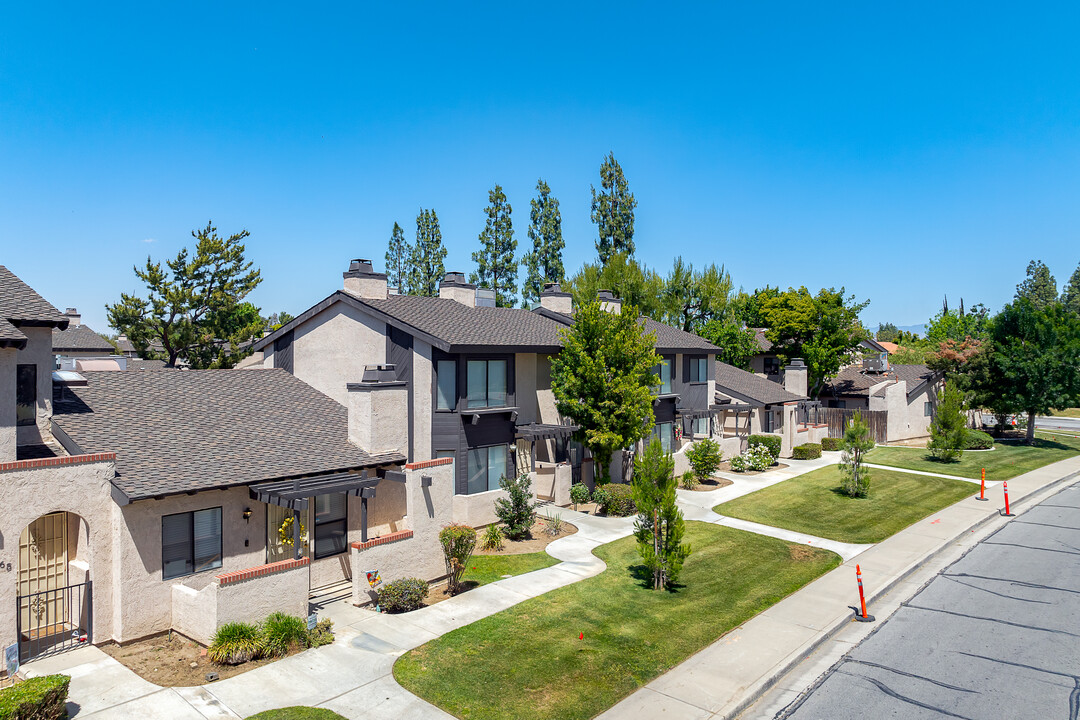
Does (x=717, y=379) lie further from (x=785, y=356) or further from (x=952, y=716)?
(x=952, y=716)

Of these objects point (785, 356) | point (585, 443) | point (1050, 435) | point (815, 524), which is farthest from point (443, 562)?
point (1050, 435)

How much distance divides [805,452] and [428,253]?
4708cm

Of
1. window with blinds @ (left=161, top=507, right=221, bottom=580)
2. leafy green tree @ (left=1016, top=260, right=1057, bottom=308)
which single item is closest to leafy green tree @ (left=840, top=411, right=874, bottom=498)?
window with blinds @ (left=161, top=507, right=221, bottom=580)

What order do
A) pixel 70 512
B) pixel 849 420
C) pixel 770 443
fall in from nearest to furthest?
pixel 70 512, pixel 770 443, pixel 849 420

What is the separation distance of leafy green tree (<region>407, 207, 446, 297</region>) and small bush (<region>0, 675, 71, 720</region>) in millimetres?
61709

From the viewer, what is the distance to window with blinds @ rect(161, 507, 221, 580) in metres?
13.5

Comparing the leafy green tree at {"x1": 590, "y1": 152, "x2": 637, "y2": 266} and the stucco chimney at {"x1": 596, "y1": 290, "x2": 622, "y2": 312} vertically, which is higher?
the leafy green tree at {"x1": 590, "y1": 152, "x2": 637, "y2": 266}

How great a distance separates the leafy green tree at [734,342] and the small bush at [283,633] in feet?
129

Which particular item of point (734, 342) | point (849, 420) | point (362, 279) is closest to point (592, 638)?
point (362, 279)

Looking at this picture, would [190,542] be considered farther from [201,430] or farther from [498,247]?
[498,247]

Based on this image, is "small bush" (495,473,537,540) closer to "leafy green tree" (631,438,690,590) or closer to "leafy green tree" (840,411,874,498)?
"leafy green tree" (631,438,690,590)

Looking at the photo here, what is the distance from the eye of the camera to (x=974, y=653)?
520 inches

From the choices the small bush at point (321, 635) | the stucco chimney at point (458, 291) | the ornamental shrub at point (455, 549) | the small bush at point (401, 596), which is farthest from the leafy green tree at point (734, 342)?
the small bush at point (321, 635)

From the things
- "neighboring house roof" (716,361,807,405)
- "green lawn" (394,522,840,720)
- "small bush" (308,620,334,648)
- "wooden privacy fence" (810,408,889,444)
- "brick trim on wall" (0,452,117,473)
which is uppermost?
"neighboring house roof" (716,361,807,405)
